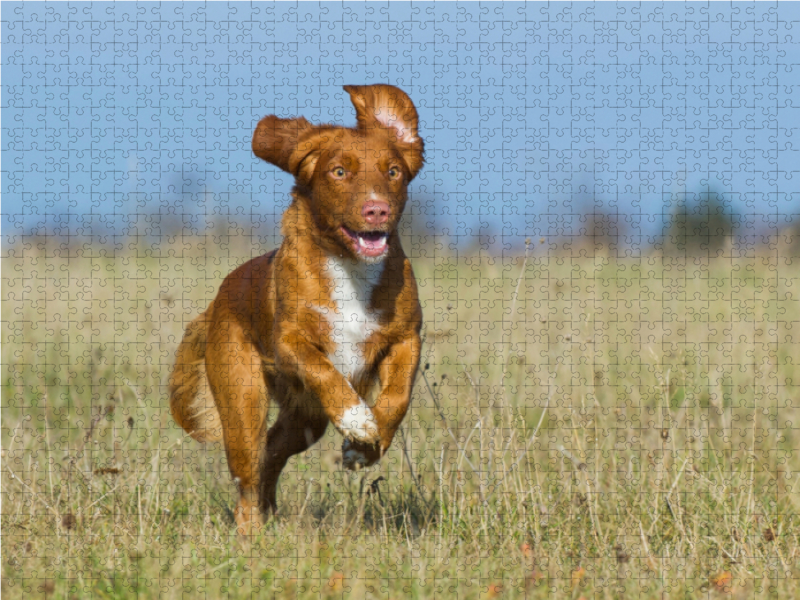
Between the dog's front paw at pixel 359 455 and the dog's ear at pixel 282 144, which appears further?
the dog's ear at pixel 282 144

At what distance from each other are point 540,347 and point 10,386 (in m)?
3.90

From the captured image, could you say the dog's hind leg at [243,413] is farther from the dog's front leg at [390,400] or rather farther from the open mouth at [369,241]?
the open mouth at [369,241]

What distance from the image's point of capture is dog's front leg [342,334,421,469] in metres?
4.66

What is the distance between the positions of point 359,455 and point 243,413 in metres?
0.81

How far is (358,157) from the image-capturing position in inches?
192

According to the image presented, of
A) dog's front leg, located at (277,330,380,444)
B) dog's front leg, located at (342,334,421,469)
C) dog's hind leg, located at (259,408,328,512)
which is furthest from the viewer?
dog's hind leg, located at (259,408,328,512)

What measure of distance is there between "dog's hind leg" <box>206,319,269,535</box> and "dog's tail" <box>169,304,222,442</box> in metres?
0.47

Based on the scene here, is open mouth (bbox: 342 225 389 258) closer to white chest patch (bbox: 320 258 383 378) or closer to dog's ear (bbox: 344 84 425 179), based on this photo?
white chest patch (bbox: 320 258 383 378)

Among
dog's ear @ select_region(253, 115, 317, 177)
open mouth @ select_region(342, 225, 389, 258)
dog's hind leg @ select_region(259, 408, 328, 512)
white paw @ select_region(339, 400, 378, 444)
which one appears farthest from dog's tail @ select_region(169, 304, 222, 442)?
white paw @ select_region(339, 400, 378, 444)

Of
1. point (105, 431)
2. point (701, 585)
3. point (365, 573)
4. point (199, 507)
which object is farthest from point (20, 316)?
point (701, 585)

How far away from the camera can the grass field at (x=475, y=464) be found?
14.4 ft

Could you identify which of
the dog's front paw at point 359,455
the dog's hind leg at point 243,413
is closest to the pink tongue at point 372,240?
the dog's front paw at point 359,455

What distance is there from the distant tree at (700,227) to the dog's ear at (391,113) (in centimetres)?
213

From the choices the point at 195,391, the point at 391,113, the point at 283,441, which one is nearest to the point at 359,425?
the point at 283,441
